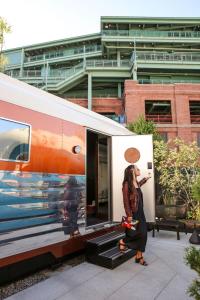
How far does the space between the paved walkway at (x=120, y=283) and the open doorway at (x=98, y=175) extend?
2358mm

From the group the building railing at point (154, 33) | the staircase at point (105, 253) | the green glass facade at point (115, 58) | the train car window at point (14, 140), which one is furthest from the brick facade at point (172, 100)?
the train car window at point (14, 140)

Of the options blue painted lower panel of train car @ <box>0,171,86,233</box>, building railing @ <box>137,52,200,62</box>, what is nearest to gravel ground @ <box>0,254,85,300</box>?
blue painted lower panel of train car @ <box>0,171,86,233</box>

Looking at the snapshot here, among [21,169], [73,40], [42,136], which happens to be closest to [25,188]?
[21,169]

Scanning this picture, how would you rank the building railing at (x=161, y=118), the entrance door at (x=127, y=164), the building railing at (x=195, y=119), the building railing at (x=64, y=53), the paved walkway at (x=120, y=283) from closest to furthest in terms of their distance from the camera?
1. the paved walkway at (x=120, y=283)
2. the entrance door at (x=127, y=164)
3. the building railing at (x=161, y=118)
4. the building railing at (x=195, y=119)
5. the building railing at (x=64, y=53)

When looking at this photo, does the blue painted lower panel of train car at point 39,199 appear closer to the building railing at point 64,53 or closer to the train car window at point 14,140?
the train car window at point 14,140

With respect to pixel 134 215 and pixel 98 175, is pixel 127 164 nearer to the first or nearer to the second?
pixel 98 175

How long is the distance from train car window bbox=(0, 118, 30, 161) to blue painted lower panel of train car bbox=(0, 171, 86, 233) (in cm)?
26

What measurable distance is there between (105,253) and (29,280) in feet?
4.76

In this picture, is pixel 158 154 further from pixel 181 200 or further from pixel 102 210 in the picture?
pixel 102 210

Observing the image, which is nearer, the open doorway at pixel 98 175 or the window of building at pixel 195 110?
the open doorway at pixel 98 175

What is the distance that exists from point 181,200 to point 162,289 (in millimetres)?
6980

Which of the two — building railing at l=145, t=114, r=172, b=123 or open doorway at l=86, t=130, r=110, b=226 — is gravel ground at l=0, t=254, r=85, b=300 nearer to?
open doorway at l=86, t=130, r=110, b=226

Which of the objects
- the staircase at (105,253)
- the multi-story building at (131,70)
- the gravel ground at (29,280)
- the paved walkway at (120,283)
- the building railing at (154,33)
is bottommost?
the paved walkway at (120,283)

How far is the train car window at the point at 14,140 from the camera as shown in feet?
11.9
